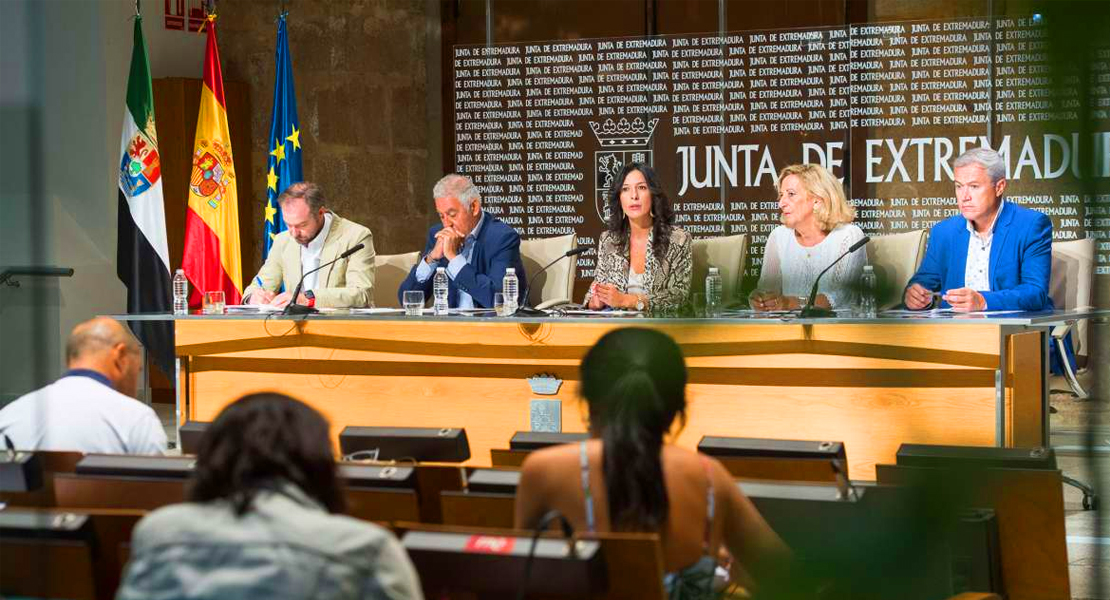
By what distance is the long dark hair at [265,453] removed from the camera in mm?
1599

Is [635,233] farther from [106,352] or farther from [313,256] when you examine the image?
[106,352]

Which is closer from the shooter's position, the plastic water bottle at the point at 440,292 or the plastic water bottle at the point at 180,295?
the plastic water bottle at the point at 440,292

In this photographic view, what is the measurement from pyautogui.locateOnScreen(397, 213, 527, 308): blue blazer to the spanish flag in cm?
164

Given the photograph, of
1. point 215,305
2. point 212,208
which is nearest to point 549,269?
point 215,305

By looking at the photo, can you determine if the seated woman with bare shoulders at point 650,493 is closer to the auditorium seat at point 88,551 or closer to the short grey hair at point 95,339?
the auditorium seat at point 88,551

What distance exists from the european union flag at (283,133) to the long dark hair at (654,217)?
2316mm

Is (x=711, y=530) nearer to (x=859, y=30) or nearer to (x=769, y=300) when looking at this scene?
(x=769, y=300)

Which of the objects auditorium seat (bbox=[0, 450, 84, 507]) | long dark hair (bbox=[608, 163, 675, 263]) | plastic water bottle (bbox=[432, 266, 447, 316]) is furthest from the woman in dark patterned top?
auditorium seat (bbox=[0, 450, 84, 507])

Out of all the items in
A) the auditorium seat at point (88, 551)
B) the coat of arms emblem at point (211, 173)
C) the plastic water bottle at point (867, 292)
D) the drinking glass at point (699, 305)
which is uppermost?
the coat of arms emblem at point (211, 173)

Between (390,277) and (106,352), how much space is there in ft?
8.83

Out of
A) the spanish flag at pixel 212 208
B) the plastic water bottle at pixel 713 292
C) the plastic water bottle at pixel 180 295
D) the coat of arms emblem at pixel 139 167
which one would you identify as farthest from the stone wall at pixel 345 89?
the plastic water bottle at pixel 713 292

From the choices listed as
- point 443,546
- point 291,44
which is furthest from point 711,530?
point 291,44

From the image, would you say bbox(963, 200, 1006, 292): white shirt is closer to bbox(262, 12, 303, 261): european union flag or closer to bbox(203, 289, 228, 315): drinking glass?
bbox(203, 289, 228, 315): drinking glass

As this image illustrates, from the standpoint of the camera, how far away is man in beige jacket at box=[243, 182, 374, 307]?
17.5ft
